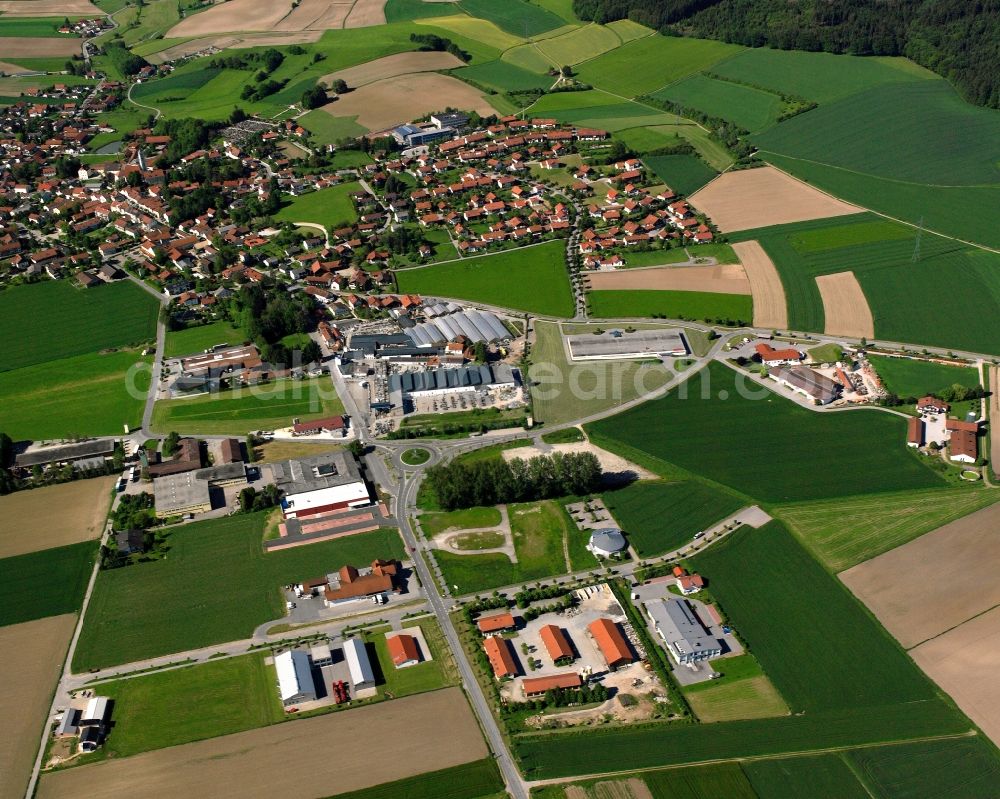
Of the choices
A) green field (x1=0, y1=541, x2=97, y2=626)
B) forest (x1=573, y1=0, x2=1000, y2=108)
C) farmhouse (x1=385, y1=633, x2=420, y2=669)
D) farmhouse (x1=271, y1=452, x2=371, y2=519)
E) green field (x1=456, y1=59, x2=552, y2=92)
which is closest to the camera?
farmhouse (x1=385, y1=633, x2=420, y2=669)

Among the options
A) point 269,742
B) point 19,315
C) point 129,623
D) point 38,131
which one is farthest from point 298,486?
point 38,131

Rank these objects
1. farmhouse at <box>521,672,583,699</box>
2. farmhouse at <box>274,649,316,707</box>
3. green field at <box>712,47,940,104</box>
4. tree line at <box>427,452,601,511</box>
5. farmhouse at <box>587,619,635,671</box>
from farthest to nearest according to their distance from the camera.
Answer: green field at <box>712,47,940,104</box> < tree line at <box>427,452,601,511</box> < farmhouse at <box>587,619,635,671</box> < farmhouse at <box>521,672,583,699</box> < farmhouse at <box>274,649,316,707</box>

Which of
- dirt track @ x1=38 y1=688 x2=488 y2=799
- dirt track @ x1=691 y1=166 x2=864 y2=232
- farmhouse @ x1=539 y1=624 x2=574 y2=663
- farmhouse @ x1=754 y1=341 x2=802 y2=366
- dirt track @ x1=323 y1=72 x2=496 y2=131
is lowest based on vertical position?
dirt track @ x1=38 y1=688 x2=488 y2=799

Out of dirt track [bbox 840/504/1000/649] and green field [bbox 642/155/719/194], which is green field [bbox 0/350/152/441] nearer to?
dirt track [bbox 840/504/1000/649]

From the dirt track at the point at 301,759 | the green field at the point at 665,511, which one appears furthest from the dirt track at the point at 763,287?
the dirt track at the point at 301,759

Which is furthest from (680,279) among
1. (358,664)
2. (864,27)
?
(864,27)

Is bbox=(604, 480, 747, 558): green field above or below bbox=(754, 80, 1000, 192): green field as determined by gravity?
below

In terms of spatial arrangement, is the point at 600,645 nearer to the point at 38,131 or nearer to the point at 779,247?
the point at 779,247

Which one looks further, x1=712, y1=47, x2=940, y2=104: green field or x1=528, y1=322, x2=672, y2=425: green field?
x1=712, y1=47, x2=940, y2=104: green field

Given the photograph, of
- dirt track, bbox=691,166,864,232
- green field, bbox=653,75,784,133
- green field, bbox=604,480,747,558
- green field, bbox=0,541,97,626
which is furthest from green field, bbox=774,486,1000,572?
green field, bbox=653,75,784,133
